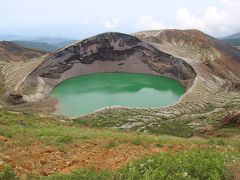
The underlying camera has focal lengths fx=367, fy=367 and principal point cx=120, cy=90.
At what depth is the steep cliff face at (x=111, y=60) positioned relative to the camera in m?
110

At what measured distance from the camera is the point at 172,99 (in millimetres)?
81938

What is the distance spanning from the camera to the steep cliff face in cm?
10950

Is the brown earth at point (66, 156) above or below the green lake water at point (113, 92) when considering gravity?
above

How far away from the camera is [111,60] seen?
124875mm

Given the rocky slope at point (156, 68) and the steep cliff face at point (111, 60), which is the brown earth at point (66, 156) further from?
the steep cliff face at point (111, 60)

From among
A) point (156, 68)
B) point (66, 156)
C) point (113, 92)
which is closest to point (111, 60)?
point (156, 68)

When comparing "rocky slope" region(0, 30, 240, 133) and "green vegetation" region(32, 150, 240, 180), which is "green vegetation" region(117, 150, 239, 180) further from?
"rocky slope" region(0, 30, 240, 133)

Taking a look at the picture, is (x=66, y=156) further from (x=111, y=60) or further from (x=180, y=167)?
(x=111, y=60)

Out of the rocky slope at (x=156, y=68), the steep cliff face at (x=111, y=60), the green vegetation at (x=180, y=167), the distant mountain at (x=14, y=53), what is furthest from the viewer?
the distant mountain at (x=14, y=53)

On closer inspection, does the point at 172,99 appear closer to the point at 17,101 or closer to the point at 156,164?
the point at 17,101

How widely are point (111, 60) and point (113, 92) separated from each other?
35713 millimetres

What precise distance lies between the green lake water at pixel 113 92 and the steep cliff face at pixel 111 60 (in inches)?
133

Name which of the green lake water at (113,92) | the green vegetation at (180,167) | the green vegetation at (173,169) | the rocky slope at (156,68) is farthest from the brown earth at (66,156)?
the green lake water at (113,92)

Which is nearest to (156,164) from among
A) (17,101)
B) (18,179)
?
(18,179)
